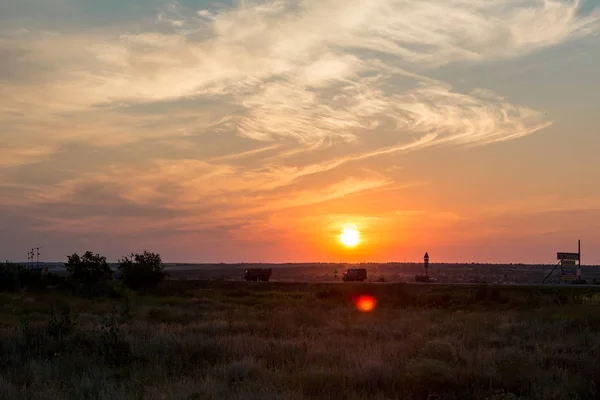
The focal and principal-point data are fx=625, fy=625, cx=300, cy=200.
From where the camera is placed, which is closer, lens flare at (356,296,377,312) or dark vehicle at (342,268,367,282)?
lens flare at (356,296,377,312)

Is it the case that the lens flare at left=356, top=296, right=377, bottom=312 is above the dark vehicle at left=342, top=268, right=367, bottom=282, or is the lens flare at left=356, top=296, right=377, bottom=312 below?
below

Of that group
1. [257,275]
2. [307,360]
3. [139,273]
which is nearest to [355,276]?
[257,275]

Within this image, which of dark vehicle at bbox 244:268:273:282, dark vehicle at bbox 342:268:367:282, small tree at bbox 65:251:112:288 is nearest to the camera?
small tree at bbox 65:251:112:288

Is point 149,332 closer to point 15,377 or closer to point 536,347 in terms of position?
point 15,377

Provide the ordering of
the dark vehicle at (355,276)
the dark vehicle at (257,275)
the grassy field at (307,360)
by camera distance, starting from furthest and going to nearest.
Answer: the dark vehicle at (257,275)
the dark vehicle at (355,276)
the grassy field at (307,360)

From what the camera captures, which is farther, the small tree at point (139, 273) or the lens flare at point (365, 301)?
the small tree at point (139, 273)

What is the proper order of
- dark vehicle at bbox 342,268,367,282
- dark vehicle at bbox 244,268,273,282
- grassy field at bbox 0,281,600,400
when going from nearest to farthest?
grassy field at bbox 0,281,600,400
dark vehicle at bbox 342,268,367,282
dark vehicle at bbox 244,268,273,282

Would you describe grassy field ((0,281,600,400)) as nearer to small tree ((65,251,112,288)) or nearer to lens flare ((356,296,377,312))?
lens flare ((356,296,377,312))

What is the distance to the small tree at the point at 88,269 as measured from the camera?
5916 cm

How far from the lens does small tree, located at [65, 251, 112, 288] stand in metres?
59.2

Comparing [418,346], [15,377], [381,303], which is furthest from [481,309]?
[15,377]

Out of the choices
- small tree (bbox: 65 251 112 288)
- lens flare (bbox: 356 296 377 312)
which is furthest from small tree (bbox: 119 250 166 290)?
lens flare (bbox: 356 296 377 312)

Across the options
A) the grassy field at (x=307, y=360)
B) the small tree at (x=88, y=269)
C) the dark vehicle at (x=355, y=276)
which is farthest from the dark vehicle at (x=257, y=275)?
the grassy field at (x=307, y=360)

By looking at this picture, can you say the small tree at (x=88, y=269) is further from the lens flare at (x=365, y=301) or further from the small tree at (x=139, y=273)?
the lens flare at (x=365, y=301)
